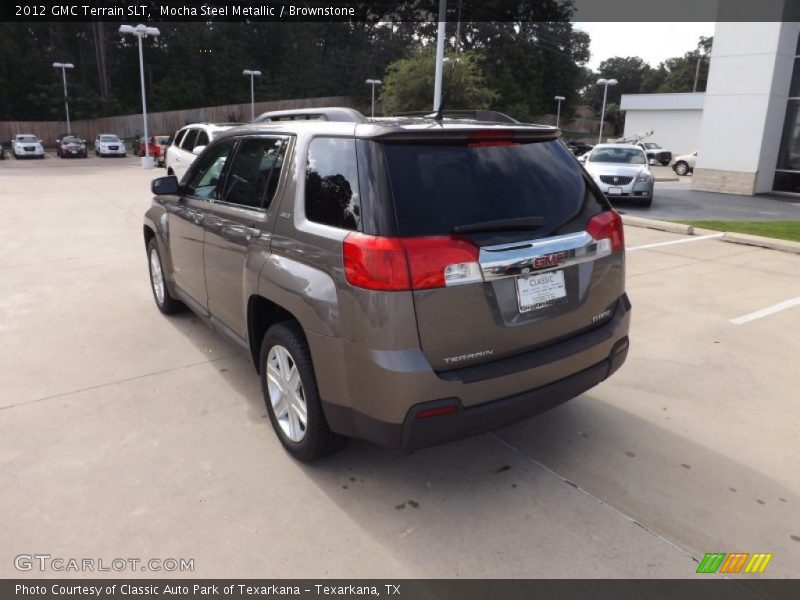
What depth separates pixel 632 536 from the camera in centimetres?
275

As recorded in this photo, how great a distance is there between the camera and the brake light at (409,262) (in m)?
2.52

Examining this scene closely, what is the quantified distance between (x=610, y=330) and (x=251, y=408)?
230cm

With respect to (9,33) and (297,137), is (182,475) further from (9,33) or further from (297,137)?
(9,33)

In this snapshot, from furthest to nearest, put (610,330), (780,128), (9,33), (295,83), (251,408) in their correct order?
(295,83), (9,33), (780,128), (251,408), (610,330)

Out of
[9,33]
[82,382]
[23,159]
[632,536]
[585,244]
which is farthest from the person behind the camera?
[9,33]

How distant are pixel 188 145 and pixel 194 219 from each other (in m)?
9.69

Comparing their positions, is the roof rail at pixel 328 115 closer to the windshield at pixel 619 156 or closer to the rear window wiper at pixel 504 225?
the rear window wiper at pixel 504 225

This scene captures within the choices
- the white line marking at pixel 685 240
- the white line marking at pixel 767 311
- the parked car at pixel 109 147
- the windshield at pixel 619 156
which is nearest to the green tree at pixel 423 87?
the windshield at pixel 619 156

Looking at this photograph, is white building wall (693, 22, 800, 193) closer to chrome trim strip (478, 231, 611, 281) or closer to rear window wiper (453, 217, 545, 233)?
chrome trim strip (478, 231, 611, 281)

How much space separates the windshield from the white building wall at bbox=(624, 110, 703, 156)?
32555mm

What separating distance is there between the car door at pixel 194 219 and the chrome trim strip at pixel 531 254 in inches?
89.6

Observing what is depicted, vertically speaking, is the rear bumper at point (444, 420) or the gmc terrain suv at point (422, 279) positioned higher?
the gmc terrain suv at point (422, 279)

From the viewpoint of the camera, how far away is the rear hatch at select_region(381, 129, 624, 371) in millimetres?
2600

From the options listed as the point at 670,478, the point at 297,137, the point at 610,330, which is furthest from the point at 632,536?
the point at 297,137
